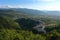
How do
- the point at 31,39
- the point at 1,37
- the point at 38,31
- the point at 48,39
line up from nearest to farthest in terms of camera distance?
the point at 1,37
the point at 31,39
the point at 48,39
the point at 38,31

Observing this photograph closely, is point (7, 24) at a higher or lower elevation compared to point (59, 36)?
lower

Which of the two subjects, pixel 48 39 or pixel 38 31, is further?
pixel 38 31

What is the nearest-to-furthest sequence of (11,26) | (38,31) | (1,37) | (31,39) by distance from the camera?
(1,37) < (31,39) < (38,31) < (11,26)

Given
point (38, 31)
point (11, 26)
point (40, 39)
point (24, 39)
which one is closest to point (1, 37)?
point (24, 39)

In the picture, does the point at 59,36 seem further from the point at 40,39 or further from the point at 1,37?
the point at 1,37

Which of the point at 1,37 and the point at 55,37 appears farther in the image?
the point at 55,37

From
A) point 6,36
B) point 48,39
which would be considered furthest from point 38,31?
point 6,36

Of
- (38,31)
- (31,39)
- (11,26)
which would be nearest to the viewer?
(31,39)

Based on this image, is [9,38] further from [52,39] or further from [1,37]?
[52,39]

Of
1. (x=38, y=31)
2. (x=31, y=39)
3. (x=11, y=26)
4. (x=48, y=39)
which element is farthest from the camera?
(x=11, y=26)
